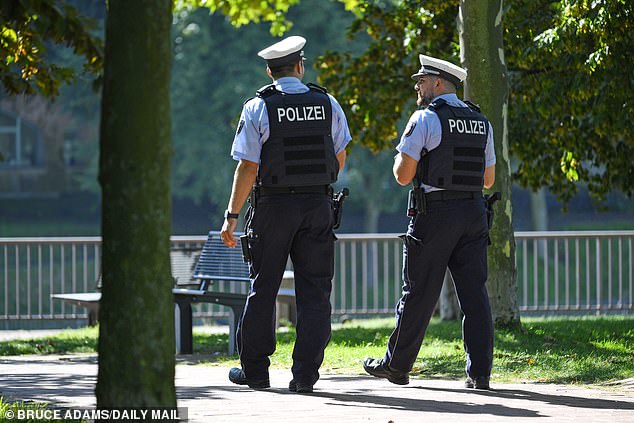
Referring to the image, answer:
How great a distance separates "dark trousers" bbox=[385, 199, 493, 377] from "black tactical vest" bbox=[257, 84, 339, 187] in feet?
2.07

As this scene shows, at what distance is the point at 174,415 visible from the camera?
455 centimetres

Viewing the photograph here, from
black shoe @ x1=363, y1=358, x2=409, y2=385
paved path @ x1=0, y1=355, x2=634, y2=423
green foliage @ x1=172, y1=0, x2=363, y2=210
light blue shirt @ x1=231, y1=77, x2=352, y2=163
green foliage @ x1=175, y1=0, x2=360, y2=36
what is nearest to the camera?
paved path @ x1=0, y1=355, x2=634, y2=423

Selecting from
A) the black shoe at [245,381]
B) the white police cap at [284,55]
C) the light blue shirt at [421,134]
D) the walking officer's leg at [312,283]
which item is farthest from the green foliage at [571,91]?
the black shoe at [245,381]

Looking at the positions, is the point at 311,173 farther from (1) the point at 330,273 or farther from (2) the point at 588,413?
(2) the point at 588,413

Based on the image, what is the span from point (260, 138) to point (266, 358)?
124 centimetres

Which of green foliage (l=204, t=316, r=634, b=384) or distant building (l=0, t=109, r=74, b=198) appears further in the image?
distant building (l=0, t=109, r=74, b=198)

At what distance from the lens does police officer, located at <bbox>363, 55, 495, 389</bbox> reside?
6848 millimetres

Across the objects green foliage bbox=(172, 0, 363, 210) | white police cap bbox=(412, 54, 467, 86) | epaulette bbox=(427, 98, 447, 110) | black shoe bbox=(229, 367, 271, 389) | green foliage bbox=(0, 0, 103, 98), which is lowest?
black shoe bbox=(229, 367, 271, 389)

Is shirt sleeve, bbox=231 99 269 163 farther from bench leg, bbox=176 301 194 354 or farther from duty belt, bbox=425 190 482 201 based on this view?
bench leg, bbox=176 301 194 354

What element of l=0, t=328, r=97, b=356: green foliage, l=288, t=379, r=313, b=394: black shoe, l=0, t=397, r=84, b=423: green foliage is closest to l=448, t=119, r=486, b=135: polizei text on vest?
l=288, t=379, r=313, b=394: black shoe

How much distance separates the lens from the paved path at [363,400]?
234 inches

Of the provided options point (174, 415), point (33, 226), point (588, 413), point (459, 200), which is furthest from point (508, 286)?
point (33, 226)

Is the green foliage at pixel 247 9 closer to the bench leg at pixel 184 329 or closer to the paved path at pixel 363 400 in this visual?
the bench leg at pixel 184 329

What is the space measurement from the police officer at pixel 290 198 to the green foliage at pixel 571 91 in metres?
3.98
